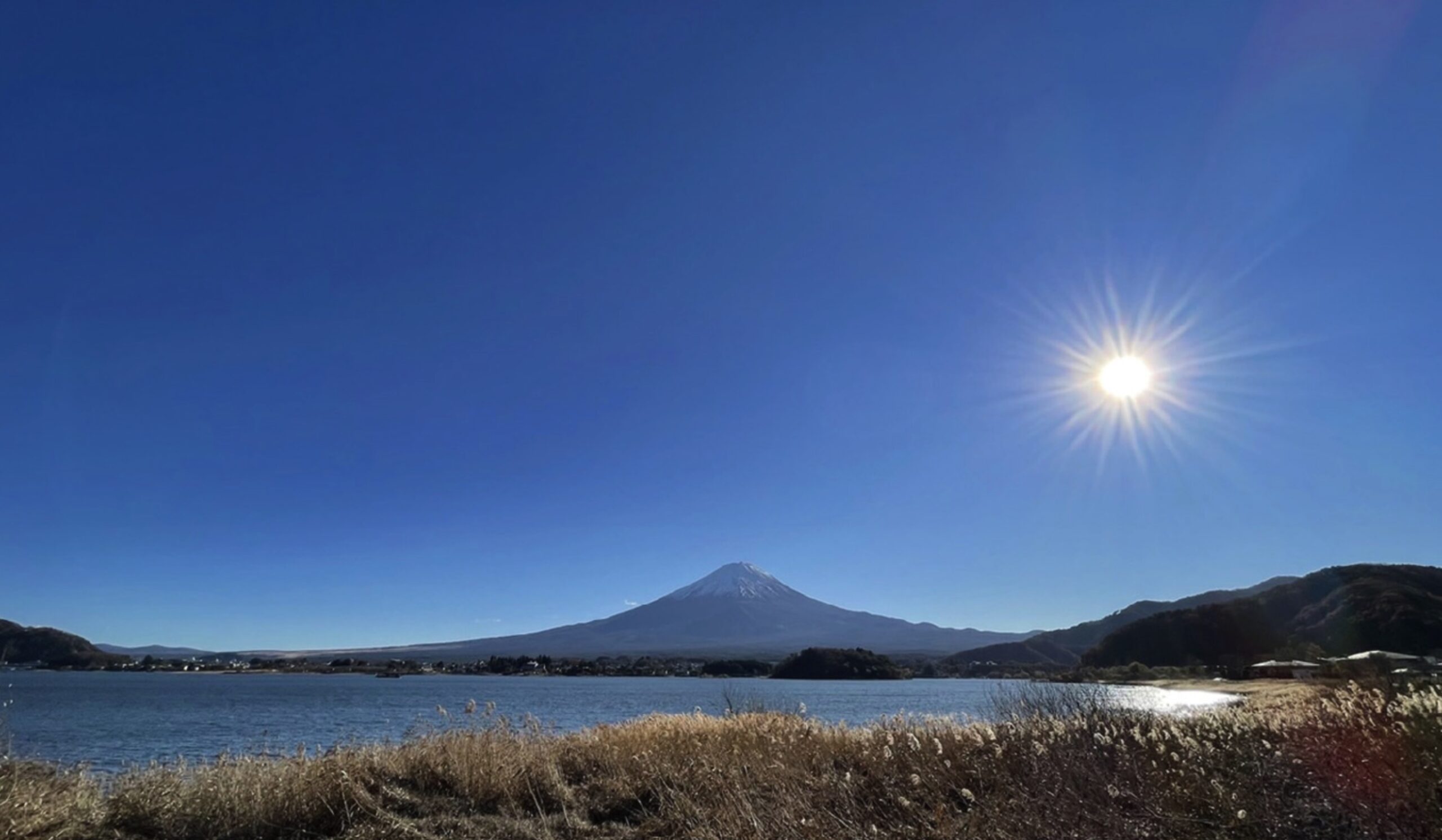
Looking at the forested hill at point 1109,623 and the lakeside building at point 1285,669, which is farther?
the forested hill at point 1109,623

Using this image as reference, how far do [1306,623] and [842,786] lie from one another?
277 feet

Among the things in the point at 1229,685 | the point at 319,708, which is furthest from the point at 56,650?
the point at 1229,685

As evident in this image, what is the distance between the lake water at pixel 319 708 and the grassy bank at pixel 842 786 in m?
1.60

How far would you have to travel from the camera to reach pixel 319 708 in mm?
40000

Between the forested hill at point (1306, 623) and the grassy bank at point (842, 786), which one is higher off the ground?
the forested hill at point (1306, 623)

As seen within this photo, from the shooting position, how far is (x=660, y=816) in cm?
757

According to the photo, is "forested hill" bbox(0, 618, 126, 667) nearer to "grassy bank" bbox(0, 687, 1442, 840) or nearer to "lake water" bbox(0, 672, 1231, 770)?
"lake water" bbox(0, 672, 1231, 770)

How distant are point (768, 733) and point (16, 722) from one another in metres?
32.9

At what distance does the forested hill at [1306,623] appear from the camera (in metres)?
56.7

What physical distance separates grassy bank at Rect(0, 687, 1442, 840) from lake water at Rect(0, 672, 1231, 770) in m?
1.60

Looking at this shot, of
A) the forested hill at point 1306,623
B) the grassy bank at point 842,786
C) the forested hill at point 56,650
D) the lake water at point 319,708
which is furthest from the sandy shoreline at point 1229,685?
the forested hill at point 56,650

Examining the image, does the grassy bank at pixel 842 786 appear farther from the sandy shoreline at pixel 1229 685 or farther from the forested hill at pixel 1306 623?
the forested hill at pixel 1306 623

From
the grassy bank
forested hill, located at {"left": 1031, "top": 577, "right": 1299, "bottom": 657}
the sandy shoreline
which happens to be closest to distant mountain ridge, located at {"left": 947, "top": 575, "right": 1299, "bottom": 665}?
forested hill, located at {"left": 1031, "top": 577, "right": 1299, "bottom": 657}

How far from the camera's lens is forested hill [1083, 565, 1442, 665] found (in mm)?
56688
